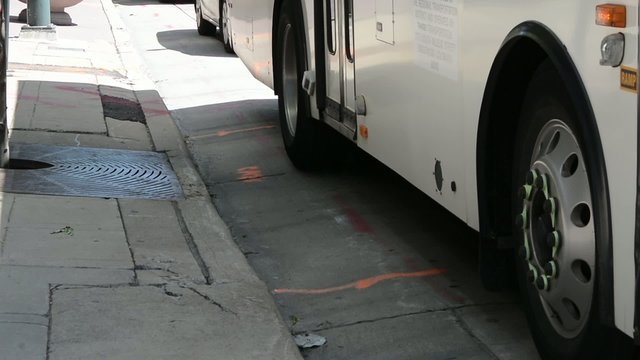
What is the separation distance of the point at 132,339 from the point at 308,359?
0.84 m

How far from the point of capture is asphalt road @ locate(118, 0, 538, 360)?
5613mm

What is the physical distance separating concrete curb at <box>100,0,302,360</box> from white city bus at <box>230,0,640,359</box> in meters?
1.03

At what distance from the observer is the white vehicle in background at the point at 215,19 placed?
13234 millimetres

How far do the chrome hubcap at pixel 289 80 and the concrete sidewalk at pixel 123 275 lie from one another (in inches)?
36.3

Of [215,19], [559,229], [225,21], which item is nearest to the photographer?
[559,229]

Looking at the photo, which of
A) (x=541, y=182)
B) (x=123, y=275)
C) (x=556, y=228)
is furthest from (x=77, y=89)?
(x=556, y=228)

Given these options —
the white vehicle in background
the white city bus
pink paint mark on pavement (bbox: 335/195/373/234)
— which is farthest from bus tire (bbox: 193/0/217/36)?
the white city bus

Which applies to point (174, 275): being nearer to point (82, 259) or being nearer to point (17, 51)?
point (82, 259)

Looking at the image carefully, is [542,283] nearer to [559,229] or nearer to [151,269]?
[559,229]

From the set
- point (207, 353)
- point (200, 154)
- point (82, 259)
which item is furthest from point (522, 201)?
point (200, 154)

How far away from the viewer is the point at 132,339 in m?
5.27

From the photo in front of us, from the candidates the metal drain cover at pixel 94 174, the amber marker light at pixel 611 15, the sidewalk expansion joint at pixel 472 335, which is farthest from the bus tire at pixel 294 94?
the amber marker light at pixel 611 15

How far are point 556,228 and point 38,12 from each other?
13.0m

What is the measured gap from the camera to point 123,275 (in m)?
6.24
